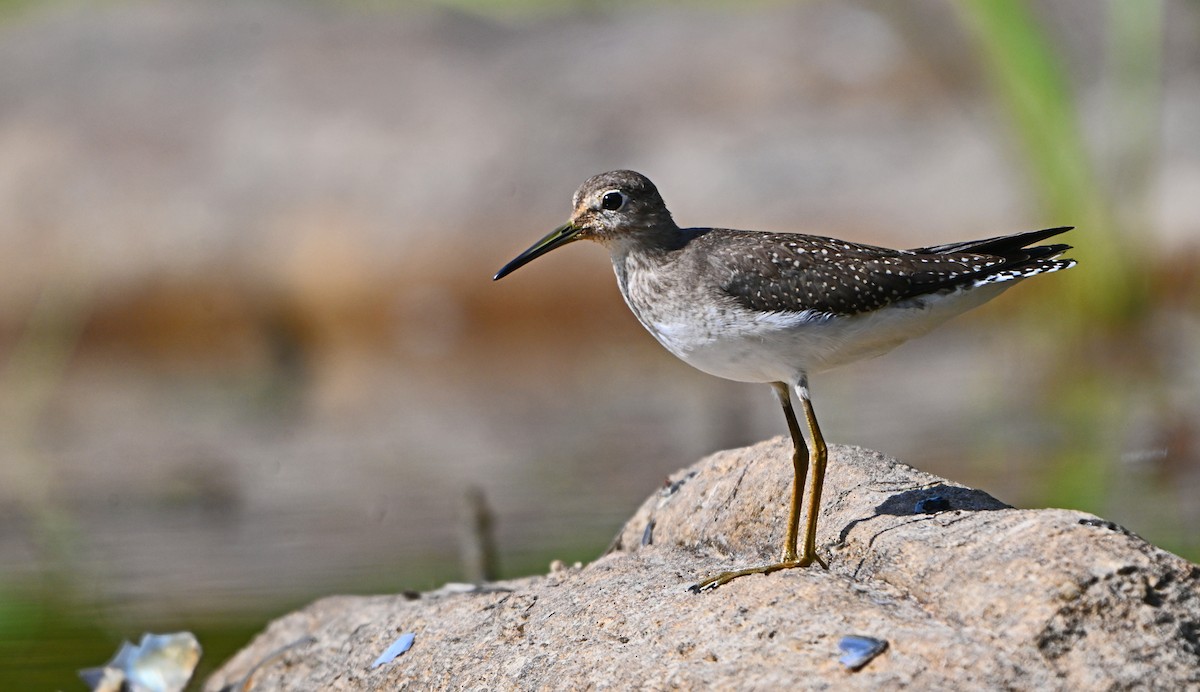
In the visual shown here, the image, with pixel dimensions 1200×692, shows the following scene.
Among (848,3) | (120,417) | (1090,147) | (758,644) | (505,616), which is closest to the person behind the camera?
(758,644)

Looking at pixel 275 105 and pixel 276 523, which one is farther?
pixel 275 105

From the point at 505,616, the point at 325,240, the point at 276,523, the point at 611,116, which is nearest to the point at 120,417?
the point at 325,240

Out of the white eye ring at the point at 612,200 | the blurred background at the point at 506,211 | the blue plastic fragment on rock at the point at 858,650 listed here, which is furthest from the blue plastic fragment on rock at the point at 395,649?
the blurred background at the point at 506,211

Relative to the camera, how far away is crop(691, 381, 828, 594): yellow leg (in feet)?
17.9

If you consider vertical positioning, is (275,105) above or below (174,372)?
above

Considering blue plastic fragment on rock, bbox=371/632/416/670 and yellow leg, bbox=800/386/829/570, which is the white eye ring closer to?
yellow leg, bbox=800/386/829/570

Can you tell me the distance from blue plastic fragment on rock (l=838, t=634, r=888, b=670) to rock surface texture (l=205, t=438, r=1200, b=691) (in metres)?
0.02

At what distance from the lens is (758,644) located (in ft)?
16.0

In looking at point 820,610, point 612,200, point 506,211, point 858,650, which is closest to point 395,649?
point 820,610

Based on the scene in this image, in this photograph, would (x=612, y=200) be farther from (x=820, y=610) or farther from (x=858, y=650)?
(x=858, y=650)

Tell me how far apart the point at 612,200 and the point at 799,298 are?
1.08m

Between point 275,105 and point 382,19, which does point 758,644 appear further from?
point 382,19

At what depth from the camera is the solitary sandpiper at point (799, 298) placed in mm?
5895

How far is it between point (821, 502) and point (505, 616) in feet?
4.32
